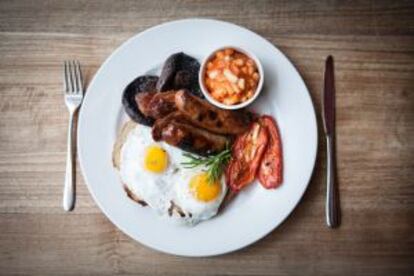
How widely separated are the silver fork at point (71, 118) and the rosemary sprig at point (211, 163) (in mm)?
582

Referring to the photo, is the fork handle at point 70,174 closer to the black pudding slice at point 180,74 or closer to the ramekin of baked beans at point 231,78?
the black pudding slice at point 180,74

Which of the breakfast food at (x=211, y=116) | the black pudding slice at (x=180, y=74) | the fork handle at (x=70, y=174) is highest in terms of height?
the black pudding slice at (x=180, y=74)

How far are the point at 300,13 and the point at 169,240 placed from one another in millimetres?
1350

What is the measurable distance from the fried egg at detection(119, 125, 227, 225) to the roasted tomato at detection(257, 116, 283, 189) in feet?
0.70

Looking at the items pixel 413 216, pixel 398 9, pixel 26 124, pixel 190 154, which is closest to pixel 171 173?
pixel 190 154

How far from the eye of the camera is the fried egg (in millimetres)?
2172

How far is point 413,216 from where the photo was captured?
2.41 meters

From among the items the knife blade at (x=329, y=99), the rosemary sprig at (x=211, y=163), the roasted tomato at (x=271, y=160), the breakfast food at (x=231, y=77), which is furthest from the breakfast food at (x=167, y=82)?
the knife blade at (x=329, y=99)

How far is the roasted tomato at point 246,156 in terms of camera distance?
2271mm

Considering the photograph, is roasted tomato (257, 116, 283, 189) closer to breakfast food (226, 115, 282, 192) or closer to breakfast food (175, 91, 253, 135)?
breakfast food (226, 115, 282, 192)

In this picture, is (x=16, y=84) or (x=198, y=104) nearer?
(x=198, y=104)

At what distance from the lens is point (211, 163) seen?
2.21 meters

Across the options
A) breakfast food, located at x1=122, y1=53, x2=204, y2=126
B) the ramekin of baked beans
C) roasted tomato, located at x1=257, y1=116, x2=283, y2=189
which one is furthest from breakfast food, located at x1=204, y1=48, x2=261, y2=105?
roasted tomato, located at x1=257, y1=116, x2=283, y2=189

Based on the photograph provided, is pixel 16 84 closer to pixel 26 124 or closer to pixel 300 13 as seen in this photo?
pixel 26 124
